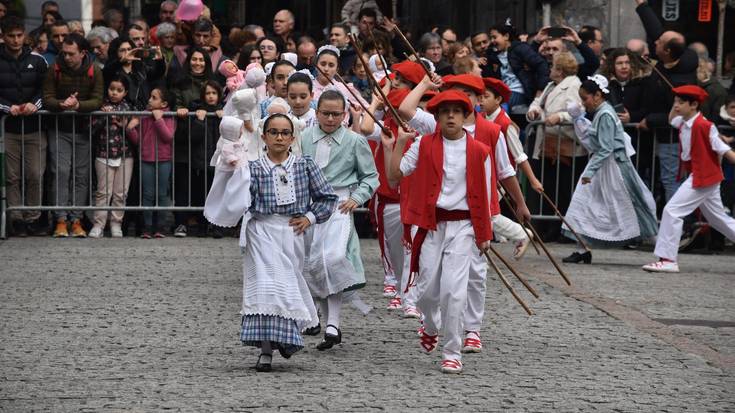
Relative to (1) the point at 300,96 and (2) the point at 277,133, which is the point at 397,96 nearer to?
(1) the point at 300,96

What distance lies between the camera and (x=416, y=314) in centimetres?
1075

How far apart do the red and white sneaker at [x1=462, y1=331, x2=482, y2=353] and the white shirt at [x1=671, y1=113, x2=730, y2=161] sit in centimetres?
539

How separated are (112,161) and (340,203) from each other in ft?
21.0

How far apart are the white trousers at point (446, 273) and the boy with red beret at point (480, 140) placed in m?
0.26

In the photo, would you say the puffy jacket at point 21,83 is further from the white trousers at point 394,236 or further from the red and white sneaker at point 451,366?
the red and white sneaker at point 451,366

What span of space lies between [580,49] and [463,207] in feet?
27.0

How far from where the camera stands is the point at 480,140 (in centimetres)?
964

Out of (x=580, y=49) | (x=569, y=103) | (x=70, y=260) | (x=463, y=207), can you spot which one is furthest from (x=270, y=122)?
(x=580, y=49)

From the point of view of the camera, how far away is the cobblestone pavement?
770cm

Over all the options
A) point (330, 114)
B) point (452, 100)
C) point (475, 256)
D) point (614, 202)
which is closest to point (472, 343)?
point (475, 256)

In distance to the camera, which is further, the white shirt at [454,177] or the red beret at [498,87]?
the red beret at [498,87]

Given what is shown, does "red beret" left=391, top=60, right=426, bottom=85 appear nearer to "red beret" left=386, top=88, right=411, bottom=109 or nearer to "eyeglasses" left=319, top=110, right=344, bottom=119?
"red beret" left=386, top=88, right=411, bottom=109

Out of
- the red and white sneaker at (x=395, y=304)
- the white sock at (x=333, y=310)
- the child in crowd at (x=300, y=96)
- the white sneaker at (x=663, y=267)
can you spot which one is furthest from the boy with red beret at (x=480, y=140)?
the white sneaker at (x=663, y=267)

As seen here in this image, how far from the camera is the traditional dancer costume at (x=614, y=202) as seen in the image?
587 inches
